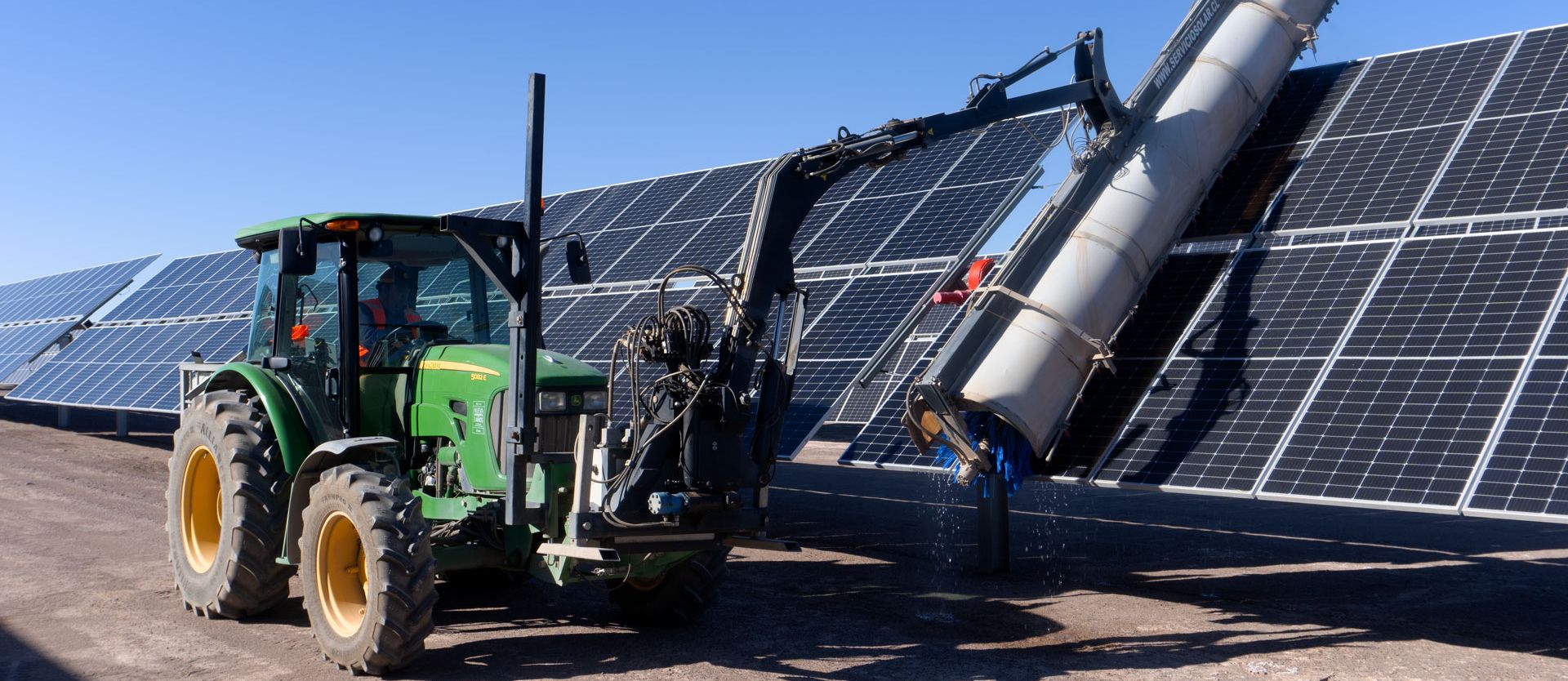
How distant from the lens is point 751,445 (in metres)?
8.16

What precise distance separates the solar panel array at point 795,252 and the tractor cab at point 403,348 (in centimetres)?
9

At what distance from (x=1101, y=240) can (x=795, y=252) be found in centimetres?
646

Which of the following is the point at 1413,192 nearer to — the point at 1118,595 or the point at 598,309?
the point at 1118,595

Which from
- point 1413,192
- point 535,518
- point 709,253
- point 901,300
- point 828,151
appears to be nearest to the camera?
point 535,518

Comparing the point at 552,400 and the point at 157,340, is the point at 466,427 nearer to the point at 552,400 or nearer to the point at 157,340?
the point at 552,400

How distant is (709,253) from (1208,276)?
297 inches

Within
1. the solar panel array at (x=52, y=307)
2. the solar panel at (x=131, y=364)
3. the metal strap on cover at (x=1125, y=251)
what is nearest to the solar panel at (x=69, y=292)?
the solar panel array at (x=52, y=307)

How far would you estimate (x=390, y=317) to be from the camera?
30.1 feet

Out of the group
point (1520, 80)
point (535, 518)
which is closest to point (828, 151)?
point (535, 518)

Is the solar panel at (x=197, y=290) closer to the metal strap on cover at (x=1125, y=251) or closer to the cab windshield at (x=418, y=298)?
the cab windshield at (x=418, y=298)

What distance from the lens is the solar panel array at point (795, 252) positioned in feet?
43.5

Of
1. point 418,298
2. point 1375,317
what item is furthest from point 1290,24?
point 418,298

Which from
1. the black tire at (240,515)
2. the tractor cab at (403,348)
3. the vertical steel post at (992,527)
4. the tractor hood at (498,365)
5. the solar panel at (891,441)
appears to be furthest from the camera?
the vertical steel post at (992,527)

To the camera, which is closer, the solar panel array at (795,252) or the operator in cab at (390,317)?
the operator in cab at (390,317)
